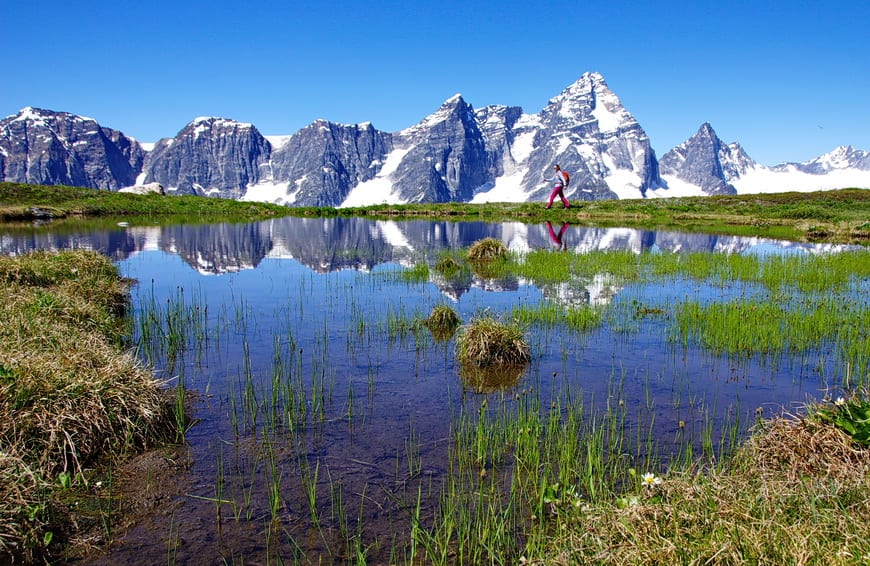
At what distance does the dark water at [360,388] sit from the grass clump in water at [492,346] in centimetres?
43

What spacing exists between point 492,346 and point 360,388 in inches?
133

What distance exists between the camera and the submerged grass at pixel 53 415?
5.97 metres

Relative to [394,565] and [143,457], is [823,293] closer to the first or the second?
[394,565]

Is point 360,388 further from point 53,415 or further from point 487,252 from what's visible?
point 487,252

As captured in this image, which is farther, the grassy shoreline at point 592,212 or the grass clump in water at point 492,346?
the grassy shoreline at point 592,212

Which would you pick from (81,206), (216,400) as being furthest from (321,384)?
(81,206)

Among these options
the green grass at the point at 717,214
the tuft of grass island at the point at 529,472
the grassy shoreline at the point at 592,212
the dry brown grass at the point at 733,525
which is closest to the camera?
the dry brown grass at the point at 733,525

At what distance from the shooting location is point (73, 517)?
649 cm

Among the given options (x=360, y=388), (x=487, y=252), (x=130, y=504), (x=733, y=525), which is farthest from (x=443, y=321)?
(x=487, y=252)

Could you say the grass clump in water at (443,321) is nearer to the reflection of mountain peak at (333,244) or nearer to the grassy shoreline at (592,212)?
the reflection of mountain peak at (333,244)

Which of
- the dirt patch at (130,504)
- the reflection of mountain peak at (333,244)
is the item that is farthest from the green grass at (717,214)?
the dirt patch at (130,504)

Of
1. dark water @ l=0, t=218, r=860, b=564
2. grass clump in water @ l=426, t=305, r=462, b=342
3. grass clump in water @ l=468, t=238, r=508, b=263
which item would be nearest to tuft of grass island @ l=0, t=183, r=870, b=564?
dark water @ l=0, t=218, r=860, b=564

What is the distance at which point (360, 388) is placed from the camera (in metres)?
11.2

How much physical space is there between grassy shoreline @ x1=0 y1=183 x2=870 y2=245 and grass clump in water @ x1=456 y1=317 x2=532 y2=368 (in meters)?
41.9
